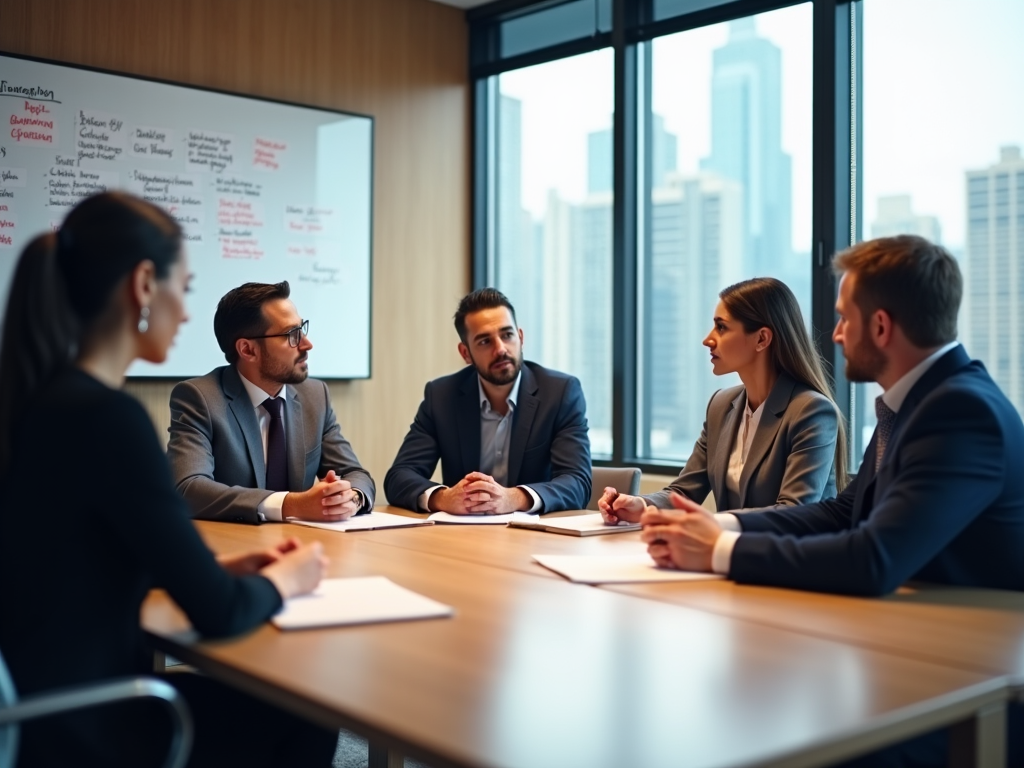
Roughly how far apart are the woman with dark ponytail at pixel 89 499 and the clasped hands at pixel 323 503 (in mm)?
1280

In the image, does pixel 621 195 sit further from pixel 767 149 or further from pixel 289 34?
pixel 289 34

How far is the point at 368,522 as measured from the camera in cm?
294

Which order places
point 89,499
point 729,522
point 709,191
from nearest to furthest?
point 89,499
point 729,522
point 709,191

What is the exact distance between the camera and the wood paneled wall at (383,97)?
15.5 ft

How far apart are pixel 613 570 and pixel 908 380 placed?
0.69 metres

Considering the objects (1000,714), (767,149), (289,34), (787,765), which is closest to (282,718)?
(787,765)

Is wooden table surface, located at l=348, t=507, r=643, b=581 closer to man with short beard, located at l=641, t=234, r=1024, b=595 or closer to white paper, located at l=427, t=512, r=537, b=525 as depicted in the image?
white paper, located at l=427, t=512, r=537, b=525

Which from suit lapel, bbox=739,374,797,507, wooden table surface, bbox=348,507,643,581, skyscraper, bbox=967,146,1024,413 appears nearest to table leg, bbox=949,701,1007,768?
wooden table surface, bbox=348,507,643,581

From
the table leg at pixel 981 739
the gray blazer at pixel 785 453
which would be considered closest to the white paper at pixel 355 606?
the table leg at pixel 981 739

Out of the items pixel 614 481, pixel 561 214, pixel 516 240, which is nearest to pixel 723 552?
pixel 614 481

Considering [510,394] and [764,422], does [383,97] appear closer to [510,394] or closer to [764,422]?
[510,394]

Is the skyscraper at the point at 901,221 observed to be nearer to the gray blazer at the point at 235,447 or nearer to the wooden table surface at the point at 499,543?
the wooden table surface at the point at 499,543

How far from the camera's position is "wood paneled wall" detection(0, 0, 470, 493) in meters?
4.74

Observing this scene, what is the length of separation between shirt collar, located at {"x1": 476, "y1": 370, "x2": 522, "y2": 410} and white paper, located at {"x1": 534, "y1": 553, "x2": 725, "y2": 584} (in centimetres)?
140
